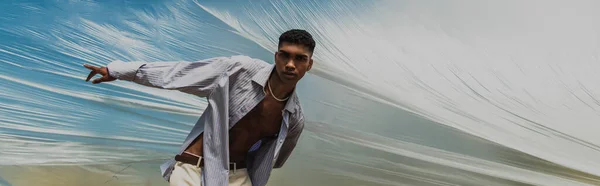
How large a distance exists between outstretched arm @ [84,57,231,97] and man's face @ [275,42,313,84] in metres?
0.17

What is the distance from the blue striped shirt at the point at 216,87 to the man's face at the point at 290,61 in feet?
0.25

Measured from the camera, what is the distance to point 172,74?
83.8 inches

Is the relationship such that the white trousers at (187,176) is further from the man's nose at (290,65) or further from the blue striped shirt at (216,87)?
the man's nose at (290,65)

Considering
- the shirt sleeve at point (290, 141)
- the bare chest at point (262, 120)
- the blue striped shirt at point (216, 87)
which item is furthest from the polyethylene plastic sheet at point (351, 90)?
the blue striped shirt at point (216, 87)

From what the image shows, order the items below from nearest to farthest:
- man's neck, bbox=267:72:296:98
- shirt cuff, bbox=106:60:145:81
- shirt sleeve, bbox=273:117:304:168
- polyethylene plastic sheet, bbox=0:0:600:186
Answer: shirt cuff, bbox=106:60:145:81 → man's neck, bbox=267:72:296:98 → shirt sleeve, bbox=273:117:304:168 → polyethylene plastic sheet, bbox=0:0:600:186

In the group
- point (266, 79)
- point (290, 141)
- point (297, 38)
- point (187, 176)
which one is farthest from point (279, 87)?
point (187, 176)

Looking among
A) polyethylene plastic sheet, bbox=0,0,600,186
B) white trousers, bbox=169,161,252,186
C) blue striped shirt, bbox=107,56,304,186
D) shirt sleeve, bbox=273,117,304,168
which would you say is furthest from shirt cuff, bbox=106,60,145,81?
polyethylene plastic sheet, bbox=0,0,600,186

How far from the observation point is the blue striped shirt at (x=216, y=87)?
2.12 metres

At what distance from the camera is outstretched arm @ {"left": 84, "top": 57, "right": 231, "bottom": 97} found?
83.3 inches

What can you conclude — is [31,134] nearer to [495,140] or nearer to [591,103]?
[495,140]

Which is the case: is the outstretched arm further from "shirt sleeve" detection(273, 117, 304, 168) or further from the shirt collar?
"shirt sleeve" detection(273, 117, 304, 168)

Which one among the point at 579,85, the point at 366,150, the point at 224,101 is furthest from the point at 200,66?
the point at 579,85

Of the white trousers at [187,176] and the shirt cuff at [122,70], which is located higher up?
the shirt cuff at [122,70]

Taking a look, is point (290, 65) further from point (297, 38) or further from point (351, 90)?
point (351, 90)
